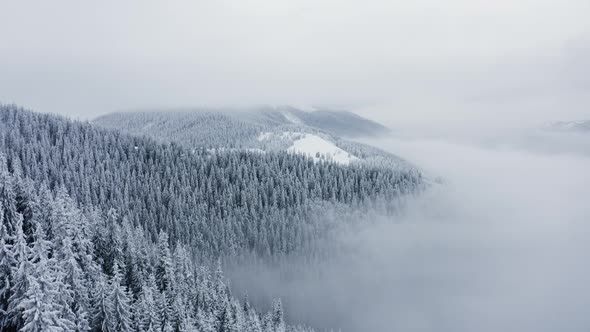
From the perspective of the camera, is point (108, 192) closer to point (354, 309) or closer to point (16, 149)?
point (16, 149)

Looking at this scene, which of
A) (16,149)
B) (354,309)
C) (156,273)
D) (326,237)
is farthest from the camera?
(326,237)

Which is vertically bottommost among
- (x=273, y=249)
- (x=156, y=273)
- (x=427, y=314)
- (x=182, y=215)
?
(x=427, y=314)

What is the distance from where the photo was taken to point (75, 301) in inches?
1729

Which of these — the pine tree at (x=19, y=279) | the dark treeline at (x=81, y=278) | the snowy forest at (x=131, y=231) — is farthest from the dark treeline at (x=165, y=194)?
the pine tree at (x=19, y=279)

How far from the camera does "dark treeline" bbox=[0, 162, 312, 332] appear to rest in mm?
35500

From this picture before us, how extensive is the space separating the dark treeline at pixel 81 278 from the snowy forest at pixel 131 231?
0.15 meters

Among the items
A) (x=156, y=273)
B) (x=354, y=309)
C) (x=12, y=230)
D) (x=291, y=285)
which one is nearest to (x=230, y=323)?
(x=156, y=273)

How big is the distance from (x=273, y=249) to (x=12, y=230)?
132 metres

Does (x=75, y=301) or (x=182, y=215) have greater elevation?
(x=75, y=301)

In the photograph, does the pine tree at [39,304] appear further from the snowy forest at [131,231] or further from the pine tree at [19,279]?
the pine tree at [19,279]

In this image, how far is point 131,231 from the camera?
97438 millimetres

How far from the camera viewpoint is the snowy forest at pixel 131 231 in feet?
142

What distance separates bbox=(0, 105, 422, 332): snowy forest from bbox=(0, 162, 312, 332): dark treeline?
0.48ft

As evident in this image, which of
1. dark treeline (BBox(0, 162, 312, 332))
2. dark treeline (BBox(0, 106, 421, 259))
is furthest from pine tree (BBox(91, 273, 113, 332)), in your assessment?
dark treeline (BBox(0, 106, 421, 259))
